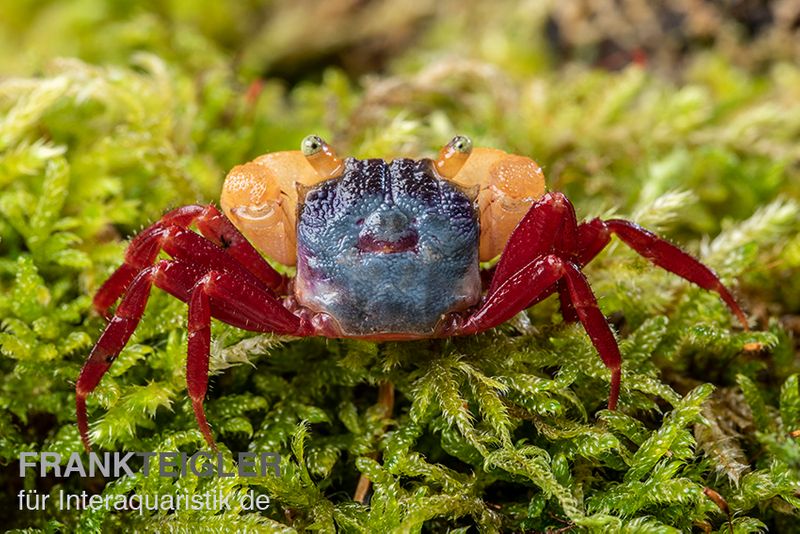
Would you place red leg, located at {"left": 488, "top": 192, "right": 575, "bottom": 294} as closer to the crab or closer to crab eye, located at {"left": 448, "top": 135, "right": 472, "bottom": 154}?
the crab

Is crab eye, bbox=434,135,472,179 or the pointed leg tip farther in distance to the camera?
crab eye, bbox=434,135,472,179

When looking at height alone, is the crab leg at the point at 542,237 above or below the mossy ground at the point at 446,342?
above

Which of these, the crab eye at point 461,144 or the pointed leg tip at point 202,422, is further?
the crab eye at point 461,144

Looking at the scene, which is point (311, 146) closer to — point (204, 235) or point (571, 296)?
point (204, 235)

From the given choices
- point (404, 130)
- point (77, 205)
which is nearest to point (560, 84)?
point (404, 130)

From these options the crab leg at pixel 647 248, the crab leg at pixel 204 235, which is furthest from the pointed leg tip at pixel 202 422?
the crab leg at pixel 647 248

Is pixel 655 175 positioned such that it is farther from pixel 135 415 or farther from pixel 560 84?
pixel 135 415

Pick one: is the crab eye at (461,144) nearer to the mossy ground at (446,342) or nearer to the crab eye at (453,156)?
the crab eye at (453,156)

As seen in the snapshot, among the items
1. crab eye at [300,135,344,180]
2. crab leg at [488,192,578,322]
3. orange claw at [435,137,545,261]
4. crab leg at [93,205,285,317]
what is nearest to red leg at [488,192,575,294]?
crab leg at [488,192,578,322]
